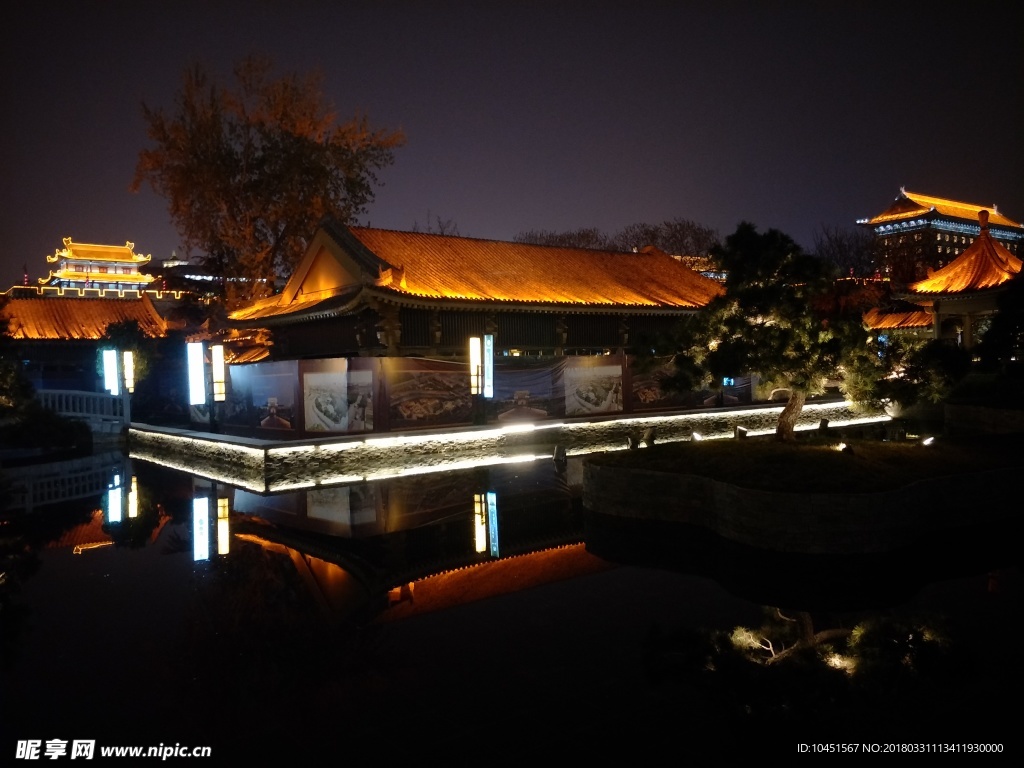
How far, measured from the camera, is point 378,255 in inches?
938

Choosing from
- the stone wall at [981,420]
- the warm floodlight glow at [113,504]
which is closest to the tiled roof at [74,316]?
the warm floodlight glow at [113,504]

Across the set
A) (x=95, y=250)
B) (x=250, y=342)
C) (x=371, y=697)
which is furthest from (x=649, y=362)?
(x=95, y=250)

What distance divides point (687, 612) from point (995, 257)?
2499cm

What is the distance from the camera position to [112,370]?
92.1ft

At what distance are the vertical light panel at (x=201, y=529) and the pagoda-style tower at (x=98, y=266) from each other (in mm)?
68079

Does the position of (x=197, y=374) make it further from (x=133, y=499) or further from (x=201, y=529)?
(x=201, y=529)

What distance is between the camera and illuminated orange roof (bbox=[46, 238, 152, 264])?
257 ft

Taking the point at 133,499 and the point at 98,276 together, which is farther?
the point at 98,276

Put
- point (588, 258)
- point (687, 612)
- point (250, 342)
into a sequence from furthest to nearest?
point (250, 342) < point (588, 258) < point (687, 612)

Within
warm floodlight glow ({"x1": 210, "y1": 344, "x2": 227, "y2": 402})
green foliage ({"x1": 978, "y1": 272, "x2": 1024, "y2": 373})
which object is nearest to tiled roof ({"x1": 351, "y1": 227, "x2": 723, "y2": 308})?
warm floodlight glow ({"x1": 210, "y1": 344, "x2": 227, "y2": 402})

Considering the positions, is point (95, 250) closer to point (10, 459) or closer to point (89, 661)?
point (10, 459)

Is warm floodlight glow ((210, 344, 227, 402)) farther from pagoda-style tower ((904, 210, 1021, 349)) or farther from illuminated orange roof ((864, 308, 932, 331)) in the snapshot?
illuminated orange roof ((864, 308, 932, 331))

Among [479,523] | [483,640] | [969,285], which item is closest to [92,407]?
[479,523]

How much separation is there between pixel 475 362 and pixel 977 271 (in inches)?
732
